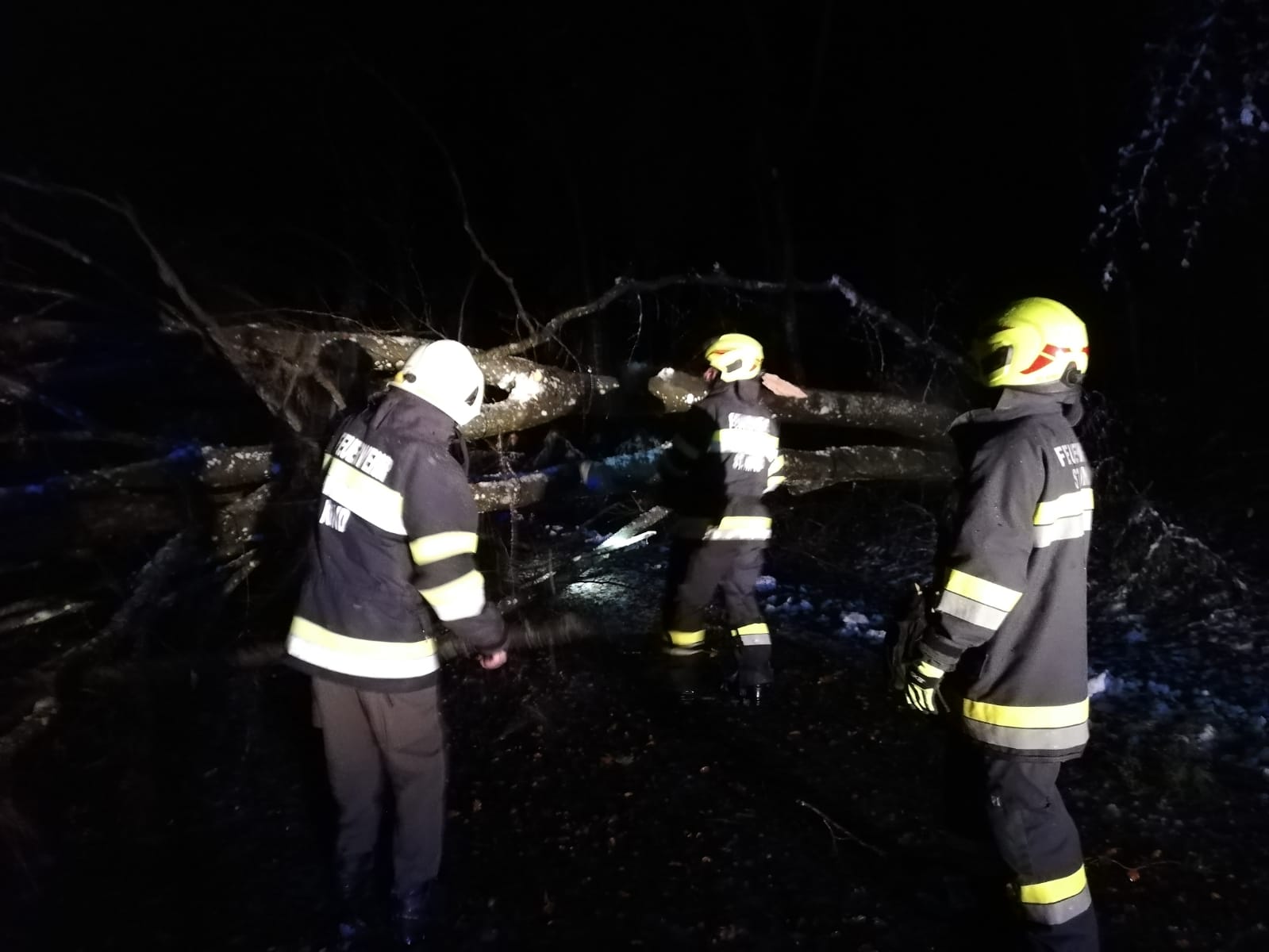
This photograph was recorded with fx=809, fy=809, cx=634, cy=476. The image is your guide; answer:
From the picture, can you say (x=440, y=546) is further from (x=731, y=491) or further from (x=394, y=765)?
(x=731, y=491)

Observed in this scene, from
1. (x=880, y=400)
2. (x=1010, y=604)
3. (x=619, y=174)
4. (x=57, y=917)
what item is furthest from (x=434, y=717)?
(x=619, y=174)

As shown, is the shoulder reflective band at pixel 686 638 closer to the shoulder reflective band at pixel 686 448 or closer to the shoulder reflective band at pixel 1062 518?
the shoulder reflective band at pixel 686 448

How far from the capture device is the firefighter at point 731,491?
3.82 meters

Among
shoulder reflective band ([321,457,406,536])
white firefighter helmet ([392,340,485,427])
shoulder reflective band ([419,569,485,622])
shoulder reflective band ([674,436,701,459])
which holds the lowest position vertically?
shoulder reflective band ([674,436,701,459])

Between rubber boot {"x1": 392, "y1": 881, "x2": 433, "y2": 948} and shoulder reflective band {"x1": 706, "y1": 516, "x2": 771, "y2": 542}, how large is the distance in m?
1.98

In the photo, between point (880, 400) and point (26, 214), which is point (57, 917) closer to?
point (880, 400)

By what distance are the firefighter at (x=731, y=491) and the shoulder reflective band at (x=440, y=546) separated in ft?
5.89

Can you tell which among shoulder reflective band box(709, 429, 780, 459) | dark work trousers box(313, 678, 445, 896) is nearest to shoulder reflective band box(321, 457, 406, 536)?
dark work trousers box(313, 678, 445, 896)

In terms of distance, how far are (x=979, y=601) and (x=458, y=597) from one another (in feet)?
4.58

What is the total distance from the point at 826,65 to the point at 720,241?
258cm

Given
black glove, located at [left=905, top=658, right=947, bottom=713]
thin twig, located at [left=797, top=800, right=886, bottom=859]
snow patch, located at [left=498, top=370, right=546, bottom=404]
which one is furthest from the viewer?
snow patch, located at [left=498, top=370, right=546, bottom=404]

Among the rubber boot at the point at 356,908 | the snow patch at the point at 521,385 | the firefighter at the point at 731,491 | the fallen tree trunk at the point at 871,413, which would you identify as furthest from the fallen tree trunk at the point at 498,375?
the rubber boot at the point at 356,908

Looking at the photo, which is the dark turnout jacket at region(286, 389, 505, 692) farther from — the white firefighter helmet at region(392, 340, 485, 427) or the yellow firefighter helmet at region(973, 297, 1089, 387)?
the yellow firefighter helmet at region(973, 297, 1089, 387)

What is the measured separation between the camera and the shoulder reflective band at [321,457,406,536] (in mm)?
2268
